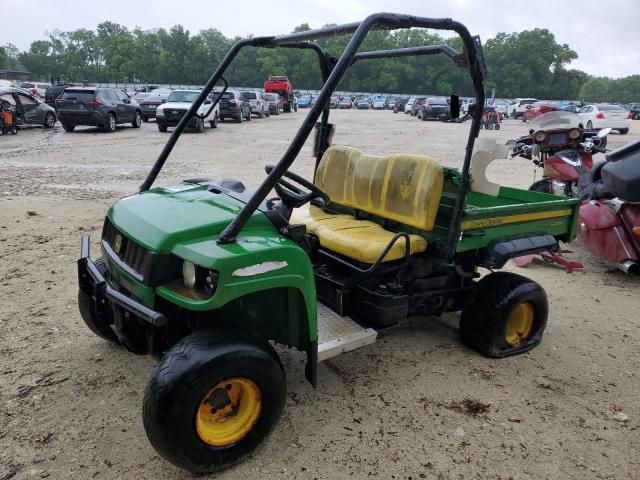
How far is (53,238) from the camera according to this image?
6.02m

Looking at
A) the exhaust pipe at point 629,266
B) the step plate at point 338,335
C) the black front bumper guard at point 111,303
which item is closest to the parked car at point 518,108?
the exhaust pipe at point 629,266

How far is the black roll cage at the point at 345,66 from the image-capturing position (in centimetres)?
252

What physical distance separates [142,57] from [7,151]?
2355 inches

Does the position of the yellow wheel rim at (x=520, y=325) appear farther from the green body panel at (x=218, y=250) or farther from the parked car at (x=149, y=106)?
the parked car at (x=149, y=106)

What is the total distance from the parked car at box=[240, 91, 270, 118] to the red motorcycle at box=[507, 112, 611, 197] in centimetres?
2197

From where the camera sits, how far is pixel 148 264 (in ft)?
8.30

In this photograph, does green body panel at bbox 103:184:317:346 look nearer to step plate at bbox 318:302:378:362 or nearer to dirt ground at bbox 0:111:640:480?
step plate at bbox 318:302:378:362

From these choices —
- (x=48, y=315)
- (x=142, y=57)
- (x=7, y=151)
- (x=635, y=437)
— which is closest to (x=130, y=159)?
(x=7, y=151)

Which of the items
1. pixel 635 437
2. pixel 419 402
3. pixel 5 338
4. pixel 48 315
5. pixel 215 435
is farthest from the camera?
pixel 48 315

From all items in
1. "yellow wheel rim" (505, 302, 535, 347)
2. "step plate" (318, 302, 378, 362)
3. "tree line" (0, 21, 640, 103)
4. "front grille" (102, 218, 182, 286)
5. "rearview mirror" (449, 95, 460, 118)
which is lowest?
"yellow wheel rim" (505, 302, 535, 347)

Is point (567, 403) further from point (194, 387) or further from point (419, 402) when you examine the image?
point (194, 387)

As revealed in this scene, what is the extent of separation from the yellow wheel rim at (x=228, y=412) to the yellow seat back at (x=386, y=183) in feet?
5.56

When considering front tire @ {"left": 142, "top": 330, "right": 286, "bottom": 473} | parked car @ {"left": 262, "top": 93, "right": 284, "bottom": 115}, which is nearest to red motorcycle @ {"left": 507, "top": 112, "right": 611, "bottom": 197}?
front tire @ {"left": 142, "top": 330, "right": 286, "bottom": 473}

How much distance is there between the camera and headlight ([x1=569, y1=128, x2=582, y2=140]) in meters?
6.98
